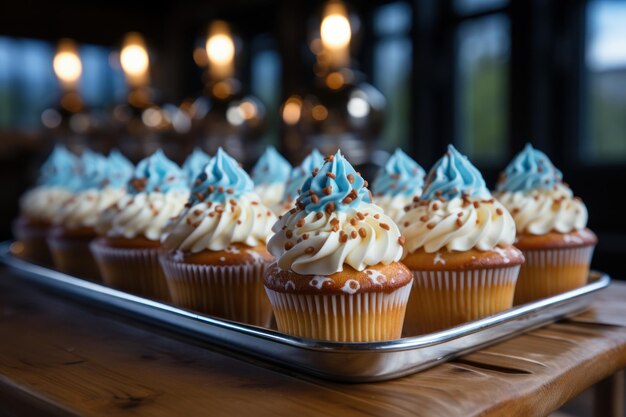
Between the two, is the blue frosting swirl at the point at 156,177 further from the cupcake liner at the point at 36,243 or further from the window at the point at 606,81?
the window at the point at 606,81

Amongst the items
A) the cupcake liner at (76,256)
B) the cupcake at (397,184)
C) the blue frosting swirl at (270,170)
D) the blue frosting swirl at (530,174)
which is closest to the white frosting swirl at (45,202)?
the cupcake liner at (76,256)

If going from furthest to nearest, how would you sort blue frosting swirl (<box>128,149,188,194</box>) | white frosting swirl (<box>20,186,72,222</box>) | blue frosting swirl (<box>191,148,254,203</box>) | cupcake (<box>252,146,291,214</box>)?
white frosting swirl (<box>20,186,72,222</box>), cupcake (<box>252,146,291,214</box>), blue frosting swirl (<box>128,149,188,194</box>), blue frosting swirl (<box>191,148,254,203</box>)

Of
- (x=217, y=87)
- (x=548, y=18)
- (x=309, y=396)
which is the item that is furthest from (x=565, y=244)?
(x=548, y=18)

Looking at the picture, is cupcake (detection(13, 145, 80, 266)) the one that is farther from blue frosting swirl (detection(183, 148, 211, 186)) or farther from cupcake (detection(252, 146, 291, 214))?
cupcake (detection(252, 146, 291, 214))

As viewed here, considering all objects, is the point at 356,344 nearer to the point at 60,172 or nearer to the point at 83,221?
the point at 83,221

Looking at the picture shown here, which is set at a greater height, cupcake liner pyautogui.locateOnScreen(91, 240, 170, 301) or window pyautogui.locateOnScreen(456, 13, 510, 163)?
window pyautogui.locateOnScreen(456, 13, 510, 163)

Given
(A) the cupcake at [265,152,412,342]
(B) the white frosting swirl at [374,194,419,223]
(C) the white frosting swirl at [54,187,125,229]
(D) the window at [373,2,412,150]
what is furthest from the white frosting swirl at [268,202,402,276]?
(D) the window at [373,2,412,150]

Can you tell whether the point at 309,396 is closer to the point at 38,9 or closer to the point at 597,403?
the point at 597,403
